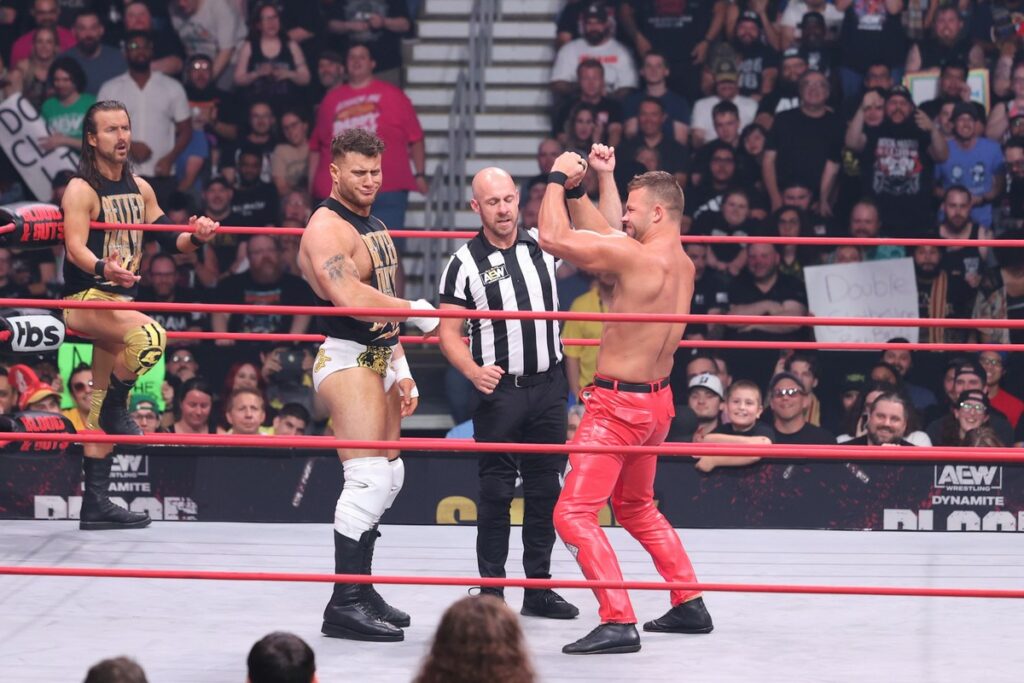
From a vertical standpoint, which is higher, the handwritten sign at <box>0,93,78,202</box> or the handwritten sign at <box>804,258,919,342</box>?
the handwritten sign at <box>0,93,78,202</box>

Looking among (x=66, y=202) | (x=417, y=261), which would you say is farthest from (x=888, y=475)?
(x=417, y=261)

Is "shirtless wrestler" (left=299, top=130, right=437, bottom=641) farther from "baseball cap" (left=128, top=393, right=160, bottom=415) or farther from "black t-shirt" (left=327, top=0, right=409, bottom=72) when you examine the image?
"black t-shirt" (left=327, top=0, right=409, bottom=72)

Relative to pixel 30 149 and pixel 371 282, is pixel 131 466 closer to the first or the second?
pixel 371 282

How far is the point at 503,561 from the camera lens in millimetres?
4836

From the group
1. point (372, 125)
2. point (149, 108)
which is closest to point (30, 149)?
point (149, 108)

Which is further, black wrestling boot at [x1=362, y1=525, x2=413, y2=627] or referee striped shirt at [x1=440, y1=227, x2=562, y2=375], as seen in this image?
referee striped shirt at [x1=440, y1=227, x2=562, y2=375]

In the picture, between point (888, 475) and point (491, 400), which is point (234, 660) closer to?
point (491, 400)

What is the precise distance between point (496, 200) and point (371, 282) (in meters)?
0.45

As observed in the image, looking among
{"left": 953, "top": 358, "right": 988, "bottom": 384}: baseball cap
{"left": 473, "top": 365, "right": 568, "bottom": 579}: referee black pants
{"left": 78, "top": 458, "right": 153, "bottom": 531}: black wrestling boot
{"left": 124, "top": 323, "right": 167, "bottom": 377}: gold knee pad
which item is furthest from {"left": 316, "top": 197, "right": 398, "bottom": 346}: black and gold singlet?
{"left": 953, "top": 358, "right": 988, "bottom": 384}: baseball cap

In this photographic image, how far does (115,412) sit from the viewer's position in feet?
17.9

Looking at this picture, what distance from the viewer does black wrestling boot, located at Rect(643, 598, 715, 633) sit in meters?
4.56

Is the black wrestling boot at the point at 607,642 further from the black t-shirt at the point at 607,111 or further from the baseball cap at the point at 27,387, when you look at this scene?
the black t-shirt at the point at 607,111

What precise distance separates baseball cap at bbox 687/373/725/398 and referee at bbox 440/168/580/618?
6.75 ft

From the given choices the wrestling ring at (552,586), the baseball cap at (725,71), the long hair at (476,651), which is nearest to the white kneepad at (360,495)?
the wrestling ring at (552,586)
